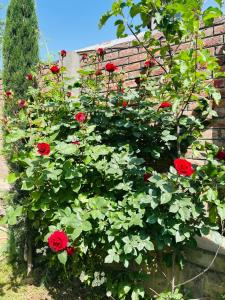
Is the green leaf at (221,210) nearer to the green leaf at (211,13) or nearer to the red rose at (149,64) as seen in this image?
the green leaf at (211,13)

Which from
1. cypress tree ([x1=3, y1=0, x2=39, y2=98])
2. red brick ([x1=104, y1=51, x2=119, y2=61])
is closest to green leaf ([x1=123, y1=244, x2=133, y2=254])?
red brick ([x1=104, y1=51, x2=119, y2=61])

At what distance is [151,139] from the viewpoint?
255 centimetres

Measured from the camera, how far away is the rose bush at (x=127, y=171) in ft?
6.27

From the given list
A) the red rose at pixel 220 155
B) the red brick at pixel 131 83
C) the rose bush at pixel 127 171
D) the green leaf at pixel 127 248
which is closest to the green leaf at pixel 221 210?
the rose bush at pixel 127 171

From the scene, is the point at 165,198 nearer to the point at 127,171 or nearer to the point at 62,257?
the point at 127,171

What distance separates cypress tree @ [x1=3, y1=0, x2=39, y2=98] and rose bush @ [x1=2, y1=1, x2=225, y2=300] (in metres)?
0.83

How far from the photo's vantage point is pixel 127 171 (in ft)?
7.39

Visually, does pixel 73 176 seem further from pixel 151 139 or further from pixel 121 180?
pixel 151 139

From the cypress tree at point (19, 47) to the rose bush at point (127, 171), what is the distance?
2.72 ft

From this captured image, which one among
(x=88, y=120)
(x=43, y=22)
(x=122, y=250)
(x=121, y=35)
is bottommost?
(x=122, y=250)

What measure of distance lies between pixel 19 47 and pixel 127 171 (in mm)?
2248

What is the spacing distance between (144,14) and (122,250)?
4.81 feet

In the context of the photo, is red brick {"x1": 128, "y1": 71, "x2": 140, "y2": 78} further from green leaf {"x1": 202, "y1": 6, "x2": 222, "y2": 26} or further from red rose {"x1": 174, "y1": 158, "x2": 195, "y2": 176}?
red rose {"x1": 174, "y1": 158, "x2": 195, "y2": 176}

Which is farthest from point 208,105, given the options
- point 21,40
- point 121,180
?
point 21,40
